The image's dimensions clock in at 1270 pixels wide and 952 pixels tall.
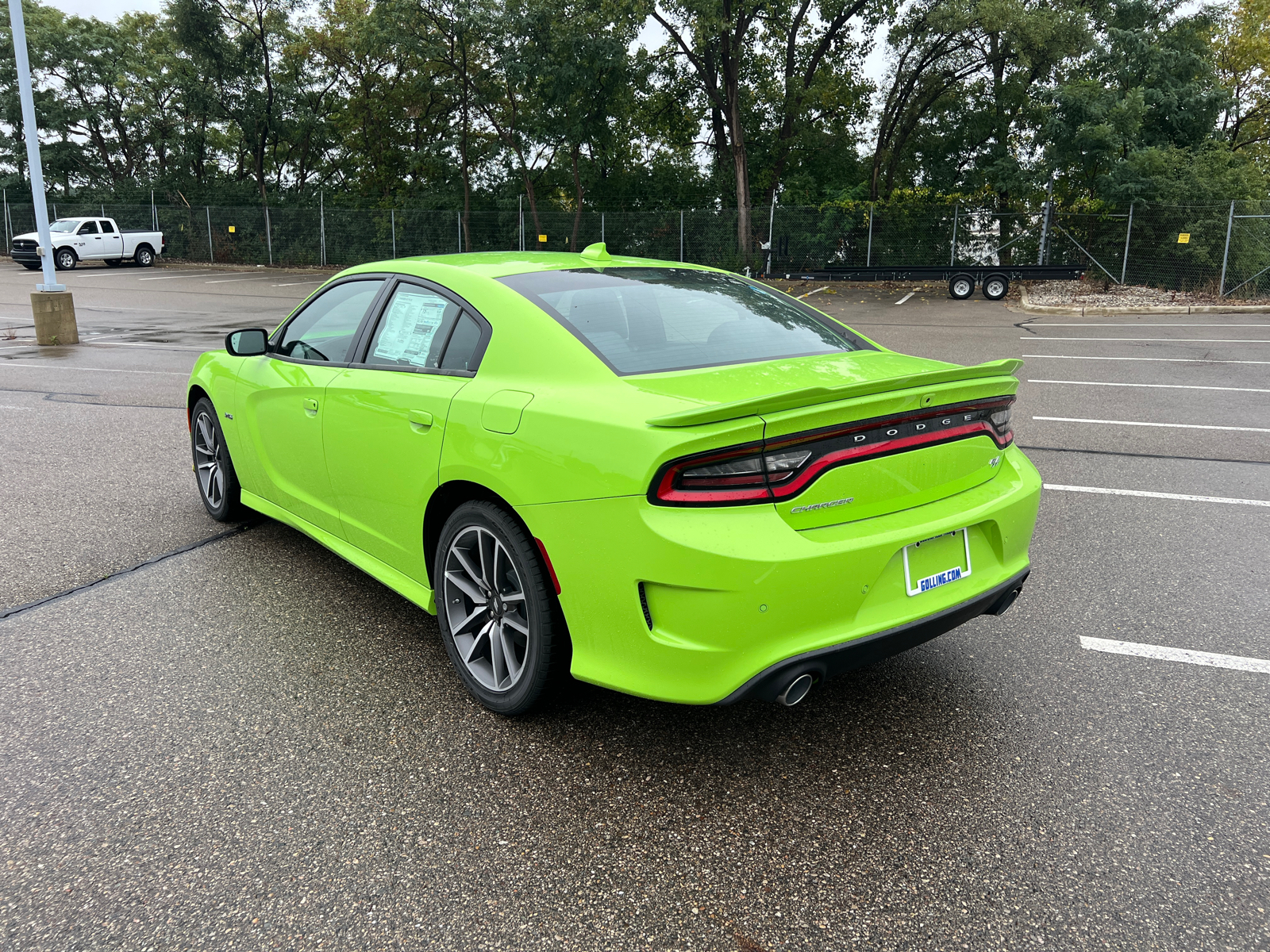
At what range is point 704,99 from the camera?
32844 millimetres

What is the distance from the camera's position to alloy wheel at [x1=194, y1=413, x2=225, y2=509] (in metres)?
5.14

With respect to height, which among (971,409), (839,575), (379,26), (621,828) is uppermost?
(379,26)

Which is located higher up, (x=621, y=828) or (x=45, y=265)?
(x=45, y=265)

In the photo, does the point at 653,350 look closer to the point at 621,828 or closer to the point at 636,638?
the point at 636,638

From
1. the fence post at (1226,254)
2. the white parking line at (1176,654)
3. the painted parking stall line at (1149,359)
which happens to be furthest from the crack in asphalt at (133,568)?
the fence post at (1226,254)

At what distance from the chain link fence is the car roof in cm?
1802

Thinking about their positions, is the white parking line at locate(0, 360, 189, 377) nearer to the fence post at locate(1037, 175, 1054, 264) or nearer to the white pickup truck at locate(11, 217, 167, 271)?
the fence post at locate(1037, 175, 1054, 264)

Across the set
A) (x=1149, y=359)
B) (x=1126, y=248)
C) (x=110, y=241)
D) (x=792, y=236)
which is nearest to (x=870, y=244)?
(x=792, y=236)

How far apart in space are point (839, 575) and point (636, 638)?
1.95ft

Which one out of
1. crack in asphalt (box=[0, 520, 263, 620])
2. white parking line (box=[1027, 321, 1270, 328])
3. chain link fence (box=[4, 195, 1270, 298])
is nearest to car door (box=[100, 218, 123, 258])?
chain link fence (box=[4, 195, 1270, 298])

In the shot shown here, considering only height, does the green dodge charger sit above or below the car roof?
below

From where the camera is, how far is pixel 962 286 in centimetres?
2339

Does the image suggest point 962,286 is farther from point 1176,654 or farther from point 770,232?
point 1176,654

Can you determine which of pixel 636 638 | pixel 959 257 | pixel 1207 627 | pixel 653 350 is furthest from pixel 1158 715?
pixel 959 257
